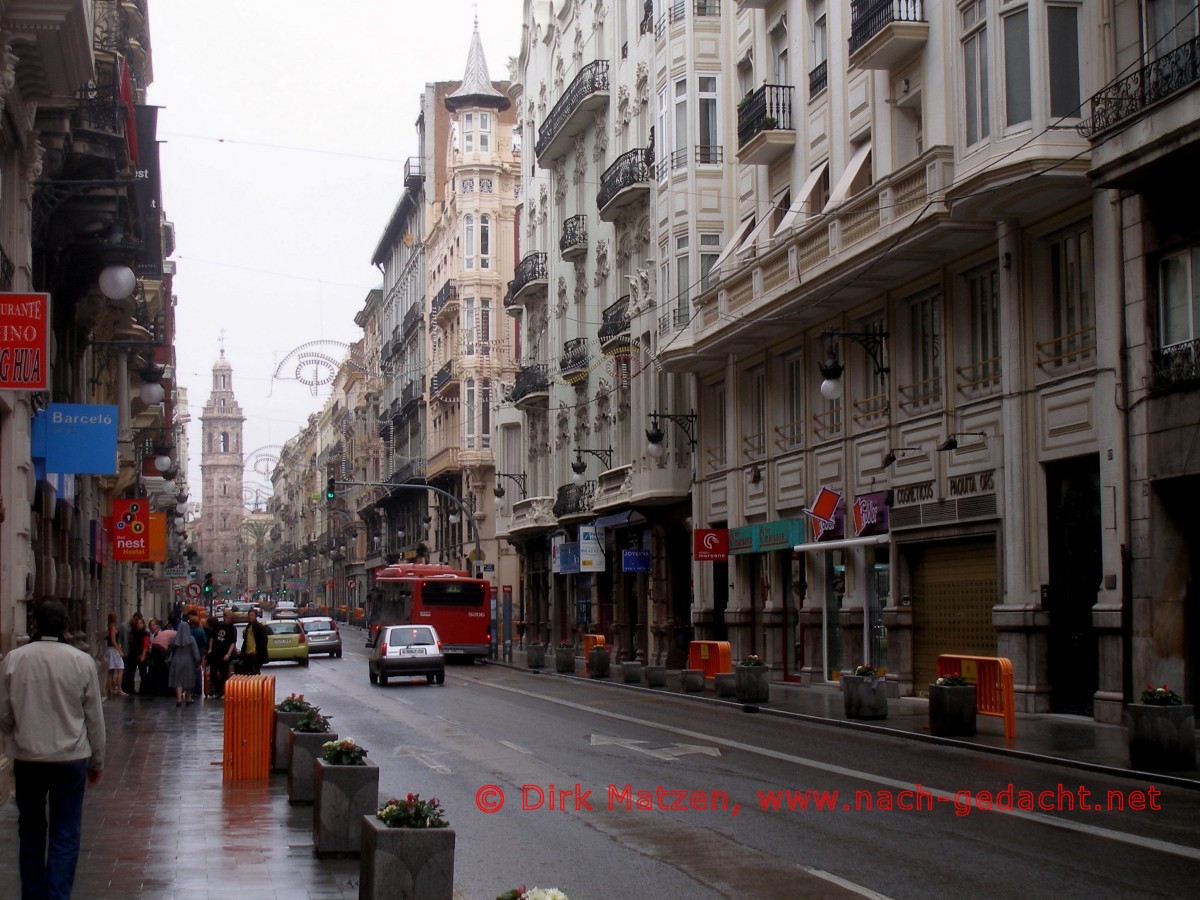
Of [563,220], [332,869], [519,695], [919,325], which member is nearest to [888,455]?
[919,325]

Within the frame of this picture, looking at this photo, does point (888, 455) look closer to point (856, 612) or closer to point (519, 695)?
point (856, 612)

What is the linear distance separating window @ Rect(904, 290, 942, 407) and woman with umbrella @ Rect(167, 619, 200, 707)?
1498cm

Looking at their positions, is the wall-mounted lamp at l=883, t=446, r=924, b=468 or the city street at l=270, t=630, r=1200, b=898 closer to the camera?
the city street at l=270, t=630, r=1200, b=898

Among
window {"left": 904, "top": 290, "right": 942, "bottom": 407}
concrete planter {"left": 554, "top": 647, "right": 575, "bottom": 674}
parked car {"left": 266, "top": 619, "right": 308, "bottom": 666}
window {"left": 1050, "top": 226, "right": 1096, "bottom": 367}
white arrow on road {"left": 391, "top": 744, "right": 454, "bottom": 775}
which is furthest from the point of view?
parked car {"left": 266, "top": 619, "right": 308, "bottom": 666}

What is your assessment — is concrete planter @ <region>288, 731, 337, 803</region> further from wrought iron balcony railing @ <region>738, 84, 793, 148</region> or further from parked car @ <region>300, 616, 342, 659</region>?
parked car @ <region>300, 616, 342, 659</region>

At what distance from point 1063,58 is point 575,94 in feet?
92.6

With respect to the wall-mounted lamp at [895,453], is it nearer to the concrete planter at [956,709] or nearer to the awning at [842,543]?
the awning at [842,543]

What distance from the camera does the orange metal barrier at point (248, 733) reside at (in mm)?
15961

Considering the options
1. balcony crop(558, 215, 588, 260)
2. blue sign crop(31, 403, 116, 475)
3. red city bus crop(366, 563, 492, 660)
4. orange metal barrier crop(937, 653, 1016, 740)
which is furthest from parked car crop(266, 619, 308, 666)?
orange metal barrier crop(937, 653, 1016, 740)

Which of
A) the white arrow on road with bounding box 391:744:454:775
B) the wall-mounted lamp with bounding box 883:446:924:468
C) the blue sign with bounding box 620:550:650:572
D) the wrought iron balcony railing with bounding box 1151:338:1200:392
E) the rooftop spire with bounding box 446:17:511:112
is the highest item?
the rooftop spire with bounding box 446:17:511:112

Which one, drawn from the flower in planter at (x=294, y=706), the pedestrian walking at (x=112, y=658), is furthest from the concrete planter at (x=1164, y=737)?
the pedestrian walking at (x=112, y=658)

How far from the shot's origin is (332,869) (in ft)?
34.8

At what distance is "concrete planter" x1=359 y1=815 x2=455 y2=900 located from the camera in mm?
8383

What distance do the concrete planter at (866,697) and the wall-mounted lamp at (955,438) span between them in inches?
182
